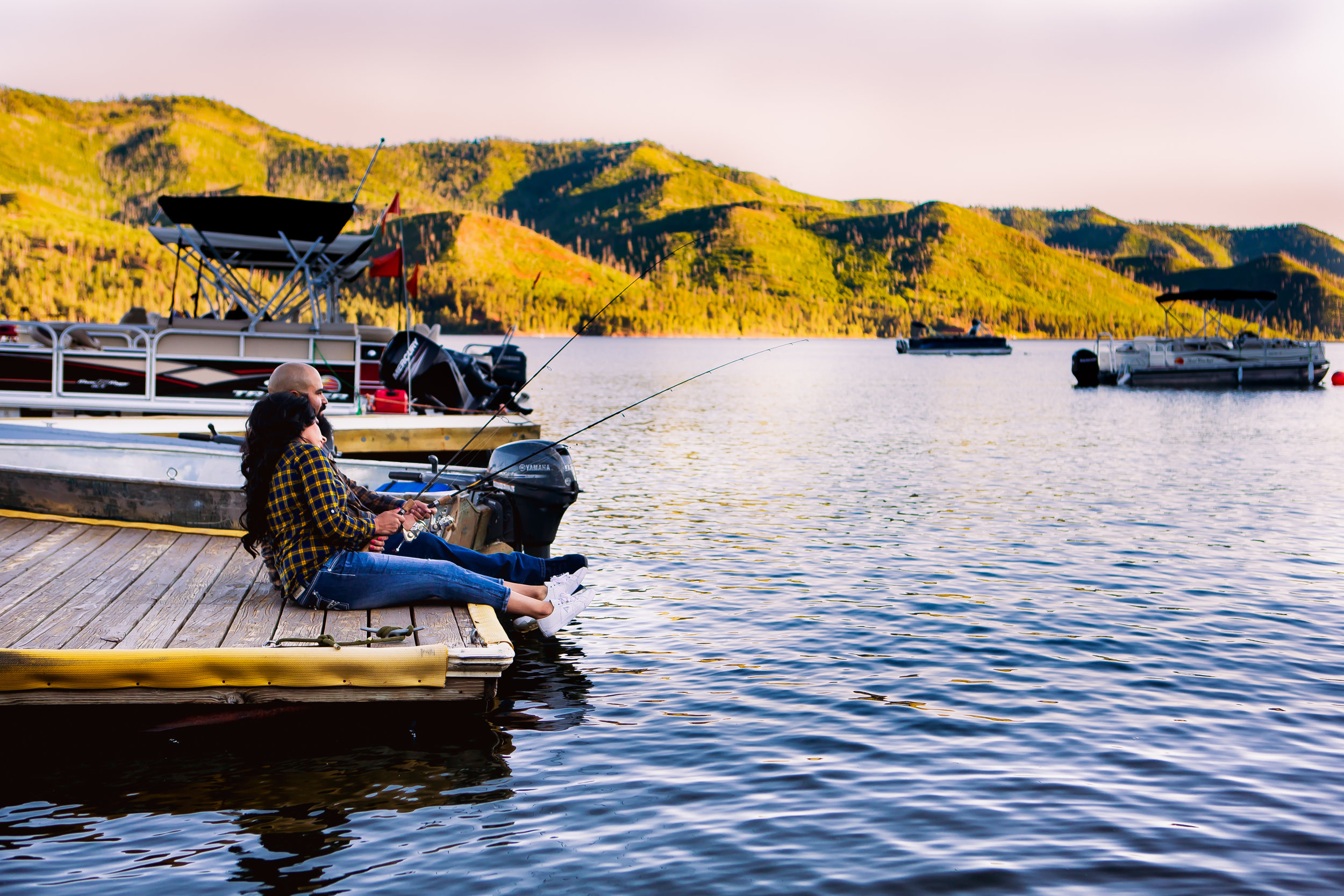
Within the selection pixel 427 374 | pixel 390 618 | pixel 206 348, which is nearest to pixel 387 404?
pixel 427 374

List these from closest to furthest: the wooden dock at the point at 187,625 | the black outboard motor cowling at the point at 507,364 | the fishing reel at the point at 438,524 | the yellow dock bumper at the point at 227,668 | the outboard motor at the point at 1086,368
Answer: the yellow dock bumper at the point at 227,668
the wooden dock at the point at 187,625
the fishing reel at the point at 438,524
the black outboard motor cowling at the point at 507,364
the outboard motor at the point at 1086,368

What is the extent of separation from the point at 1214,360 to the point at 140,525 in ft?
180

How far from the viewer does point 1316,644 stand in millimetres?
8383

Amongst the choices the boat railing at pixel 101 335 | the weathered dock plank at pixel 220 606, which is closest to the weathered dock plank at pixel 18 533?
the weathered dock plank at pixel 220 606

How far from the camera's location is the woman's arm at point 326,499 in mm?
5574

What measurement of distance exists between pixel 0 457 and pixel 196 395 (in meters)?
6.03

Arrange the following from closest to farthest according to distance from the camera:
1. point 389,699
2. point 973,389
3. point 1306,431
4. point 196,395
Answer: point 389,699
point 196,395
point 1306,431
point 973,389

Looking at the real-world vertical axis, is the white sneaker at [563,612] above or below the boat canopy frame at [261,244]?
below

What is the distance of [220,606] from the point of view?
612cm

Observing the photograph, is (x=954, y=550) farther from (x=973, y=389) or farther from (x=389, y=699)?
(x=973, y=389)

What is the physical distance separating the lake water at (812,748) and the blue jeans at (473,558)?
31.4 inches

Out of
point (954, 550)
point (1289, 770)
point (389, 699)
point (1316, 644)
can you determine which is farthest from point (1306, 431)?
point (389, 699)

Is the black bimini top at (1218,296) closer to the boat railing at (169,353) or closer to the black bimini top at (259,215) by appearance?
the black bimini top at (259,215)

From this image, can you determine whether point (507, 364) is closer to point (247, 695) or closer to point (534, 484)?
point (534, 484)
